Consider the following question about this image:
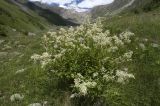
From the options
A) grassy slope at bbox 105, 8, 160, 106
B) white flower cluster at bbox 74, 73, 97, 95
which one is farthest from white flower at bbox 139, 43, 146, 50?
white flower cluster at bbox 74, 73, 97, 95

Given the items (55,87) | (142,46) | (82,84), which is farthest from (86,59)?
(142,46)

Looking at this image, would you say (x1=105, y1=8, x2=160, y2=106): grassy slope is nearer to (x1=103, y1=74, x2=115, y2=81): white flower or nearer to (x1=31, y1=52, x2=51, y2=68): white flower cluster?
(x1=103, y1=74, x2=115, y2=81): white flower

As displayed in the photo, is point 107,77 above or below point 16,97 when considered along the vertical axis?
above

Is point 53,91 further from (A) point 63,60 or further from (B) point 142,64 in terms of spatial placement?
(B) point 142,64

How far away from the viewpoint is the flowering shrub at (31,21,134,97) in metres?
14.1

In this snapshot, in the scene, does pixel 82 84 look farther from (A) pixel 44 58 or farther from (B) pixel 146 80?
(B) pixel 146 80

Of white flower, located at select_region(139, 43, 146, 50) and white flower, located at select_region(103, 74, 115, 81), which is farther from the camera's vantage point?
white flower, located at select_region(139, 43, 146, 50)

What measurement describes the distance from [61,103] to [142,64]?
15.2ft

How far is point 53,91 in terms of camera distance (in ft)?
52.0

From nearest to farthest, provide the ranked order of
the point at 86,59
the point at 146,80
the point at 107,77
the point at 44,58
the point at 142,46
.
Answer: the point at 107,77
the point at 86,59
the point at 44,58
the point at 146,80
the point at 142,46

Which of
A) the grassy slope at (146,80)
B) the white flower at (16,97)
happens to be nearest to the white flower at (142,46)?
the grassy slope at (146,80)

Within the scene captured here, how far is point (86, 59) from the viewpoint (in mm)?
14891

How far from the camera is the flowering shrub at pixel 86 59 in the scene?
1406cm

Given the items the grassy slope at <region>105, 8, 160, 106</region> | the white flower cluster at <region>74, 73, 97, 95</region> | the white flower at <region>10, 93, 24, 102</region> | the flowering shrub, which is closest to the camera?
the white flower cluster at <region>74, 73, 97, 95</region>
